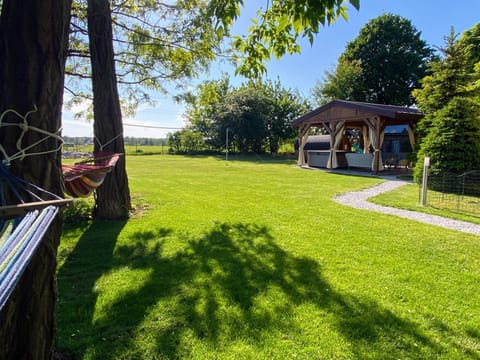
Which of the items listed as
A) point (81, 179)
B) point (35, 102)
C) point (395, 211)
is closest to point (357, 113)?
point (395, 211)

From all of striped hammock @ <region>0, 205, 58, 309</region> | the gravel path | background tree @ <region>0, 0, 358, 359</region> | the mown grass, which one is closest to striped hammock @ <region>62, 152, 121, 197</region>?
background tree @ <region>0, 0, 358, 359</region>

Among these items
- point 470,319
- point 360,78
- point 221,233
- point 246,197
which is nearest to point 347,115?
point 246,197

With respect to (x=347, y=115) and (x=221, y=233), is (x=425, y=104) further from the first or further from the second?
(x=221, y=233)

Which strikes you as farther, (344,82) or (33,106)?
(344,82)

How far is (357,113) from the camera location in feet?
40.1

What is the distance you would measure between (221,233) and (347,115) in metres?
11.0

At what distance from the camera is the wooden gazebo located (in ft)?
36.9

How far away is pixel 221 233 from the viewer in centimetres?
383

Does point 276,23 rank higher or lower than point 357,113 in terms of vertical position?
lower

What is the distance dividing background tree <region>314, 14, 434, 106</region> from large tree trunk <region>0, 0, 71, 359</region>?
84.0 ft

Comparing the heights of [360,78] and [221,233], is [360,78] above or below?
above

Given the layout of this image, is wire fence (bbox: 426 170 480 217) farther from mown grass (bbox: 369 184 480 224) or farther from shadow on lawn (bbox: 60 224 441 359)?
shadow on lawn (bbox: 60 224 441 359)

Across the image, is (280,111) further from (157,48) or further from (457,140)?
(157,48)

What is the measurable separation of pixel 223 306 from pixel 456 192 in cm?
743
